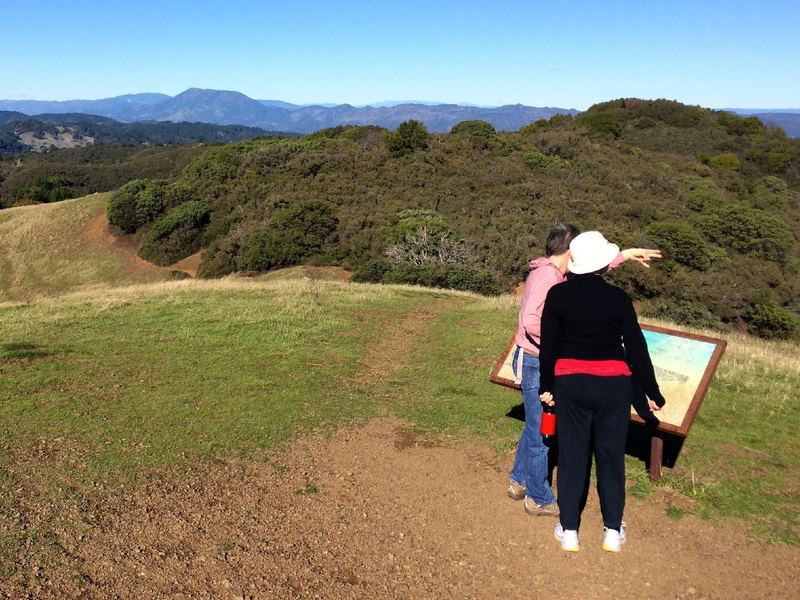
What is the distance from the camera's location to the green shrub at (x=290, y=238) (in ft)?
99.0

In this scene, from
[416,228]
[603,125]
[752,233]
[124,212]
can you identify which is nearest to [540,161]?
[752,233]

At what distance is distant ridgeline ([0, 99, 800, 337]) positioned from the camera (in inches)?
1030

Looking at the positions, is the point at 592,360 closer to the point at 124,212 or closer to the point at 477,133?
the point at 124,212

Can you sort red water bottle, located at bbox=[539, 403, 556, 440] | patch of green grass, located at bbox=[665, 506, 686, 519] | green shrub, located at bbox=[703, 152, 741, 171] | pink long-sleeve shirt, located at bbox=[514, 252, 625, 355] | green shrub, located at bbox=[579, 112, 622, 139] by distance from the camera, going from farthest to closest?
green shrub, located at bbox=[579, 112, 622, 139] < green shrub, located at bbox=[703, 152, 741, 171] < patch of green grass, located at bbox=[665, 506, 686, 519] < pink long-sleeve shirt, located at bbox=[514, 252, 625, 355] < red water bottle, located at bbox=[539, 403, 556, 440]

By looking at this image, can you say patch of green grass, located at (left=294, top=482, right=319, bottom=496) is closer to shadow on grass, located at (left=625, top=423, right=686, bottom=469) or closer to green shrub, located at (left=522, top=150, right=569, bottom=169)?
shadow on grass, located at (left=625, top=423, right=686, bottom=469)

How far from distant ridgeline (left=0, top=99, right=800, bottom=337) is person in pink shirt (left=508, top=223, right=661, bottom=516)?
1634 centimetres

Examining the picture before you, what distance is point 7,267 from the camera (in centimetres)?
3291

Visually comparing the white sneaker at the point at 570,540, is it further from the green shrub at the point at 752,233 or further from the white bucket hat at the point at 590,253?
the green shrub at the point at 752,233

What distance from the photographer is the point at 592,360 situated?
11.0ft

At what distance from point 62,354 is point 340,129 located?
198 feet

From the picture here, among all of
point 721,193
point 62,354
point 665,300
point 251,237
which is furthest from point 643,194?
point 62,354

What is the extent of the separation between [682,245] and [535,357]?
30.9 metres

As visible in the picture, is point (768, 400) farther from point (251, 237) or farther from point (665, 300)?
point (251, 237)

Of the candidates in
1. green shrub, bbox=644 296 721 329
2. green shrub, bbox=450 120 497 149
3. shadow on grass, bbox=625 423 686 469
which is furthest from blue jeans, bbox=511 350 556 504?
green shrub, bbox=450 120 497 149
